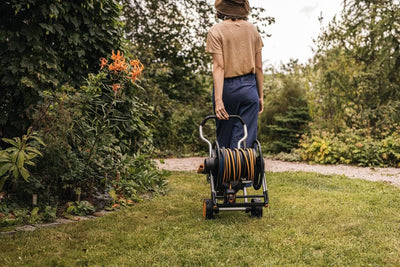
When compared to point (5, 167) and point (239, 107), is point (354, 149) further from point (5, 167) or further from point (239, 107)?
point (5, 167)

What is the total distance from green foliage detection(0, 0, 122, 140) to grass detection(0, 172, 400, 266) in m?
1.50

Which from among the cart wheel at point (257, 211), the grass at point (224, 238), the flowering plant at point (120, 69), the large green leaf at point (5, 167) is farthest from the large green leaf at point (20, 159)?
the cart wheel at point (257, 211)

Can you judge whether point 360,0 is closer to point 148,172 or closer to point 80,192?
point 148,172

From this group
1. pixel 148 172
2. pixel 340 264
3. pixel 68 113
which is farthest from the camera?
pixel 148 172

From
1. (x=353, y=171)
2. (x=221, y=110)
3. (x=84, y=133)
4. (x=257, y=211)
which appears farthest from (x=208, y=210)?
(x=353, y=171)

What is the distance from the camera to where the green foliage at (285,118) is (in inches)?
429

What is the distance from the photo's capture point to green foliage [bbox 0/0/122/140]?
3.92 meters

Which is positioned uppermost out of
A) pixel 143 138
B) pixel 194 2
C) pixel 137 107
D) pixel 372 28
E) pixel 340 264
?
pixel 194 2

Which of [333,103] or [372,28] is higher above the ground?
[372,28]

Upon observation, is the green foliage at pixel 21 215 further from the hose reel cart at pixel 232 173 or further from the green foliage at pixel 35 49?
the hose reel cart at pixel 232 173

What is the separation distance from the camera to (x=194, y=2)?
978 cm

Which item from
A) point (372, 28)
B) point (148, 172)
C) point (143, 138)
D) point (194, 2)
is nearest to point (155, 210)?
point (148, 172)

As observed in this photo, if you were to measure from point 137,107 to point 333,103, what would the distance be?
6555 millimetres

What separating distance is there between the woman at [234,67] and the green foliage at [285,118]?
699cm
